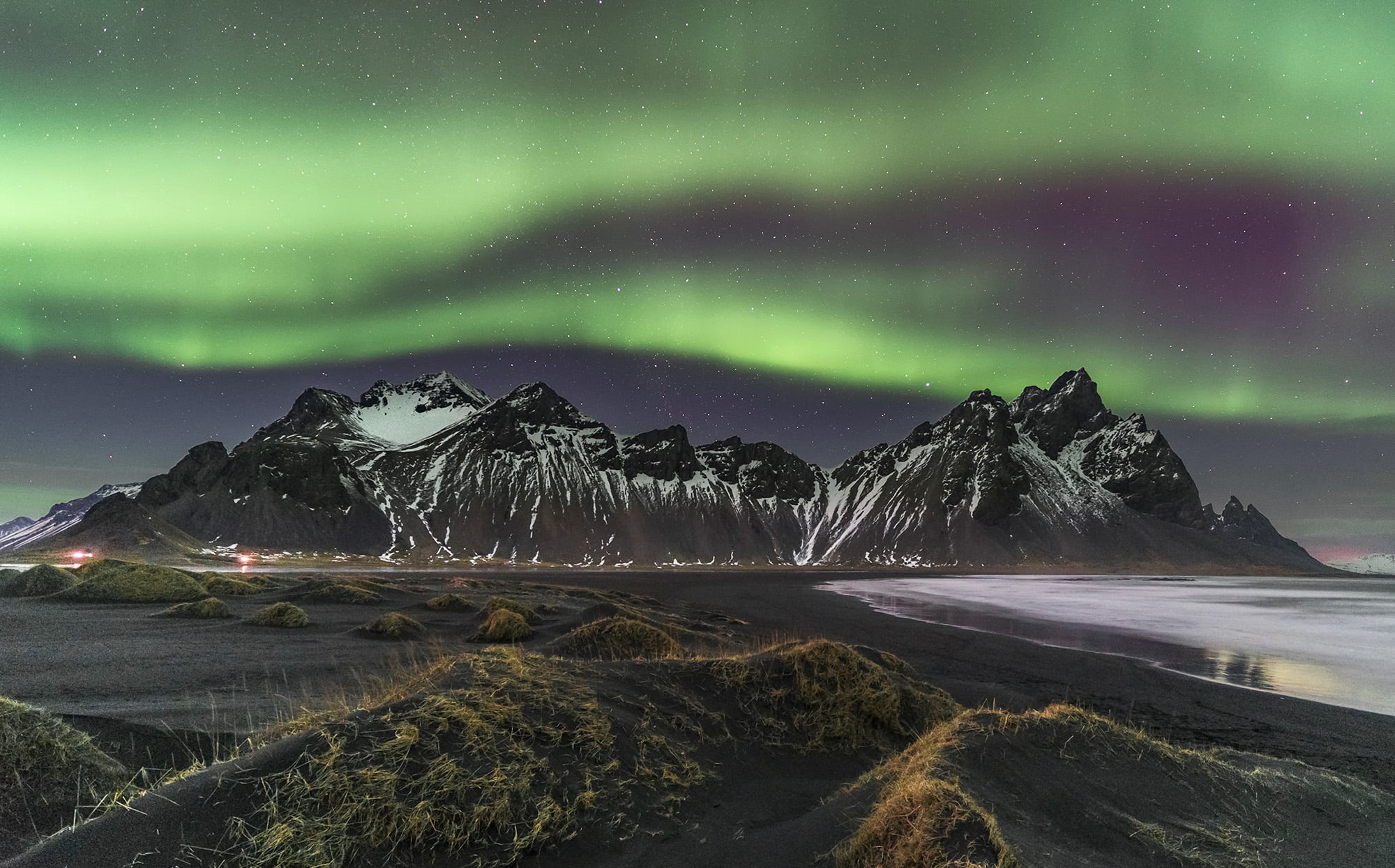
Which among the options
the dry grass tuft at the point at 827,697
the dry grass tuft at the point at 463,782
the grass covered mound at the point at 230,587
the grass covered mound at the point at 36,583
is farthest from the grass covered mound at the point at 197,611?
the dry grass tuft at the point at 827,697

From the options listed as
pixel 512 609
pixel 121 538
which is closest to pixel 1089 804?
pixel 512 609

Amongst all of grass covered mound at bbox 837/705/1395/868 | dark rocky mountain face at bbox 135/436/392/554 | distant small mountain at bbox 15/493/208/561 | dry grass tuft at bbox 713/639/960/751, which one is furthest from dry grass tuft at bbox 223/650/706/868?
dark rocky mountain face at bbox 135/436/392/554

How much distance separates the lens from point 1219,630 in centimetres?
3900

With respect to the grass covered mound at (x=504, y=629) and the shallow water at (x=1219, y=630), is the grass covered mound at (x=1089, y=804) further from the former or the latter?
the grass covered mound at (x=504, y=629)

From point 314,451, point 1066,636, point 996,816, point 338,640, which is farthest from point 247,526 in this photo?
point 996,816

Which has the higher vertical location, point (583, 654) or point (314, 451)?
point (314, 451)

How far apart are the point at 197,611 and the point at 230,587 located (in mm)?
12827

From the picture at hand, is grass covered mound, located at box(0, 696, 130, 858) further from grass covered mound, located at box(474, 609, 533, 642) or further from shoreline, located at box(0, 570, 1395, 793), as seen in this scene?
grass covered mound, located at box(474, 609, 533, 642)

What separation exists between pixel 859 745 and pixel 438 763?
271 inches

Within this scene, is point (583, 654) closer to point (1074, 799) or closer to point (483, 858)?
point (483, 858)

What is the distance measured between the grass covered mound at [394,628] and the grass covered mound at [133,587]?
14.8 m

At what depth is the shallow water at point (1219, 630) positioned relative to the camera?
22469mm

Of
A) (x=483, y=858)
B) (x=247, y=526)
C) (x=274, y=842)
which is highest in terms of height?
(x=274, y=842)

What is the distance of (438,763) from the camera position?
5.81 metres
